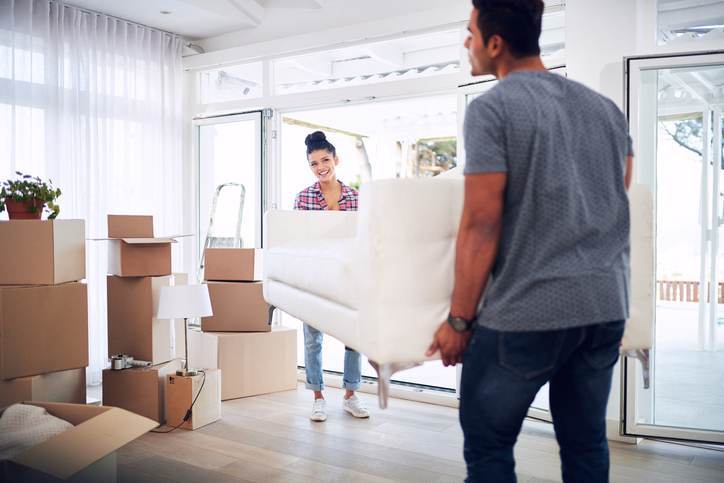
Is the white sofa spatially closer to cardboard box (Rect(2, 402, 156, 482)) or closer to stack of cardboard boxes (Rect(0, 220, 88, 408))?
cardboard box (Rect(2, 402, 156, 482))

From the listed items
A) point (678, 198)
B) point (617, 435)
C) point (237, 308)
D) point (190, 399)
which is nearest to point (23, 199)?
point (190, 399)

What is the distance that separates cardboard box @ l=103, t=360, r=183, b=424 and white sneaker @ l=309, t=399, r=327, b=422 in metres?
0.79

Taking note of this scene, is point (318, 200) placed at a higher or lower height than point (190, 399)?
higher

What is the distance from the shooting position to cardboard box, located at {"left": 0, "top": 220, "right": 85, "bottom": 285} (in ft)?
9.35

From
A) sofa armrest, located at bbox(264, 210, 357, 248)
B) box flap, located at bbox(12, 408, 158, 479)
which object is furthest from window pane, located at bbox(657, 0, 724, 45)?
box flap, located at bbox(12, 408, 158, 479)

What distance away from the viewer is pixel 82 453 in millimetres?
1815

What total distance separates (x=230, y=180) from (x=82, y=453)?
3352mm

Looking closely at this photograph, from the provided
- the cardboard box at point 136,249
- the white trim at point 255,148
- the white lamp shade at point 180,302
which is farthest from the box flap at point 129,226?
the white trim at point 255,148

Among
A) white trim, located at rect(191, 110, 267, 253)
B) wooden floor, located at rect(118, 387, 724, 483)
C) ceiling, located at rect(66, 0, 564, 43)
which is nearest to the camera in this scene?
wooden floor, located at rect(118, 387, 724, 483)

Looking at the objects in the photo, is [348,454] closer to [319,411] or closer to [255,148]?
[319,411]

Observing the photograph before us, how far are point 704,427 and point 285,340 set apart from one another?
238 cm

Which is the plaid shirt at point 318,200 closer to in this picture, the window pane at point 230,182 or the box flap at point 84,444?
the window pane at point 230,182

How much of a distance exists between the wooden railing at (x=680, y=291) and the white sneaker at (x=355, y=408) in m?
1.64

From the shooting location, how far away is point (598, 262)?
1.11m
